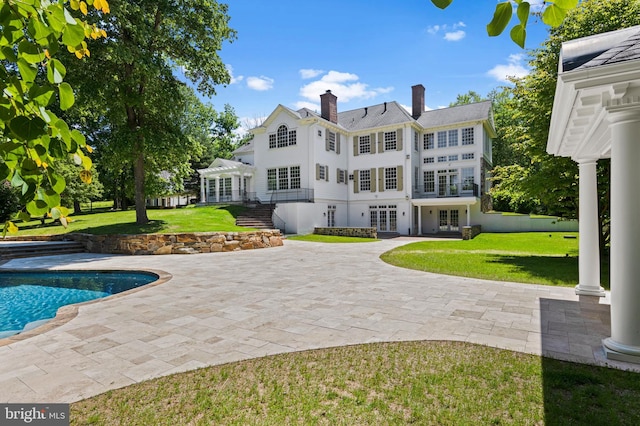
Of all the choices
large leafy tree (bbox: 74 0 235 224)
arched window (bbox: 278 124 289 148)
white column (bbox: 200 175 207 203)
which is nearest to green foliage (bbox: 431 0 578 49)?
large leafy tree (bbox: 74 0 235 224)

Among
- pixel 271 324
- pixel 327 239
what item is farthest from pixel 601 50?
pixel 327 239

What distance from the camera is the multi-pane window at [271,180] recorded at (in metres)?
26.2

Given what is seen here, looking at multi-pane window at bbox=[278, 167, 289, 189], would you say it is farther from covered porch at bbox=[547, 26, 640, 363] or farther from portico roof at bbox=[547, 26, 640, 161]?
covered porch at bbox=[547, 26, 640, 363]

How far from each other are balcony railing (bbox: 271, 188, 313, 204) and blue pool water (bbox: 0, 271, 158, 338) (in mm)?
14450

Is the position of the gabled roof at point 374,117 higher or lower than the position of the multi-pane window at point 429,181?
higher

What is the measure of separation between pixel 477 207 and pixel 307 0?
69.9 ft

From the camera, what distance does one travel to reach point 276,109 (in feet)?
84.2

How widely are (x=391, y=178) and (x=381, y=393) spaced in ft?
77.2

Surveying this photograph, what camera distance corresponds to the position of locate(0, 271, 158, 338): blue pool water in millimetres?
7124

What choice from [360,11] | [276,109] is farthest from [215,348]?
[276,109]

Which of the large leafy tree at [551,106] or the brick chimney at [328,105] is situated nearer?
the large leafy tree at [551,106]

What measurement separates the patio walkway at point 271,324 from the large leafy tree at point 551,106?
5.49 m

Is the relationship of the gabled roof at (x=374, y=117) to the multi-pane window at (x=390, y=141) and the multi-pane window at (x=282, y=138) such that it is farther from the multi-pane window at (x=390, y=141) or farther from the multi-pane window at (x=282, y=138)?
the multi-pane window at (x=282, y=138)

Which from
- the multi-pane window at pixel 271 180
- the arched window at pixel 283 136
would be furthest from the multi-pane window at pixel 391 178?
the multi-pane window at pixel 271 180
